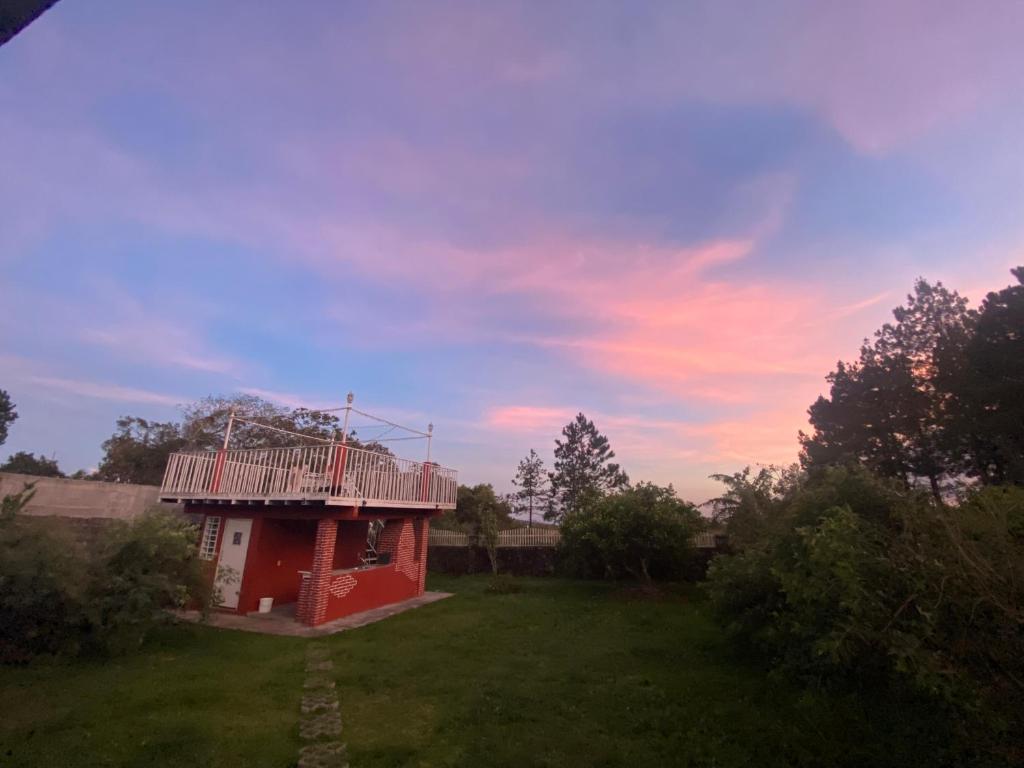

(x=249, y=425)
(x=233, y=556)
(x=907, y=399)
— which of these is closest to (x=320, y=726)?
(x=233, y=556)

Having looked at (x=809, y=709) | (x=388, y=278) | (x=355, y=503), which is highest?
(x=388, y=278)

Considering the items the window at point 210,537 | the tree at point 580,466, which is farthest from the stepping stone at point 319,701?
the tree at point 580,466

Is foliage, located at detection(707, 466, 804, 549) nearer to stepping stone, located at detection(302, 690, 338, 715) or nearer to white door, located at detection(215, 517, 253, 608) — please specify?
stepping stone, located at detection(302, 690, 338, 715)

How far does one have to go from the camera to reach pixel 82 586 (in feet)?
25.9

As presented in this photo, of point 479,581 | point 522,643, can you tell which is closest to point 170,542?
point 522,643

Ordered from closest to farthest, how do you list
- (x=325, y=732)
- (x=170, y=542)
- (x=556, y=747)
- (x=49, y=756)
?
1. (x=49, y=756)
2. (x=556, y=747)
3. (x=325, y=732)
4. (x=170, y=542)

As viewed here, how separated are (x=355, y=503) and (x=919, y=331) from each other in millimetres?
26466

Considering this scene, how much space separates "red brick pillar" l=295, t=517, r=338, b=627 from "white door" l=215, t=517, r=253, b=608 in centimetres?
208

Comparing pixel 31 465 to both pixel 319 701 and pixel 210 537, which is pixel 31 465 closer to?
pixel 210 537

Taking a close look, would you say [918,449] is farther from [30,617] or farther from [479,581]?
[30,617]

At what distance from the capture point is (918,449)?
22109 mm

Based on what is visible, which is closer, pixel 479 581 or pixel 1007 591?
pixel 1007 591

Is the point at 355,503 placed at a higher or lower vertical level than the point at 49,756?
higher

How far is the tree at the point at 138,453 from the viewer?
2447 cm
